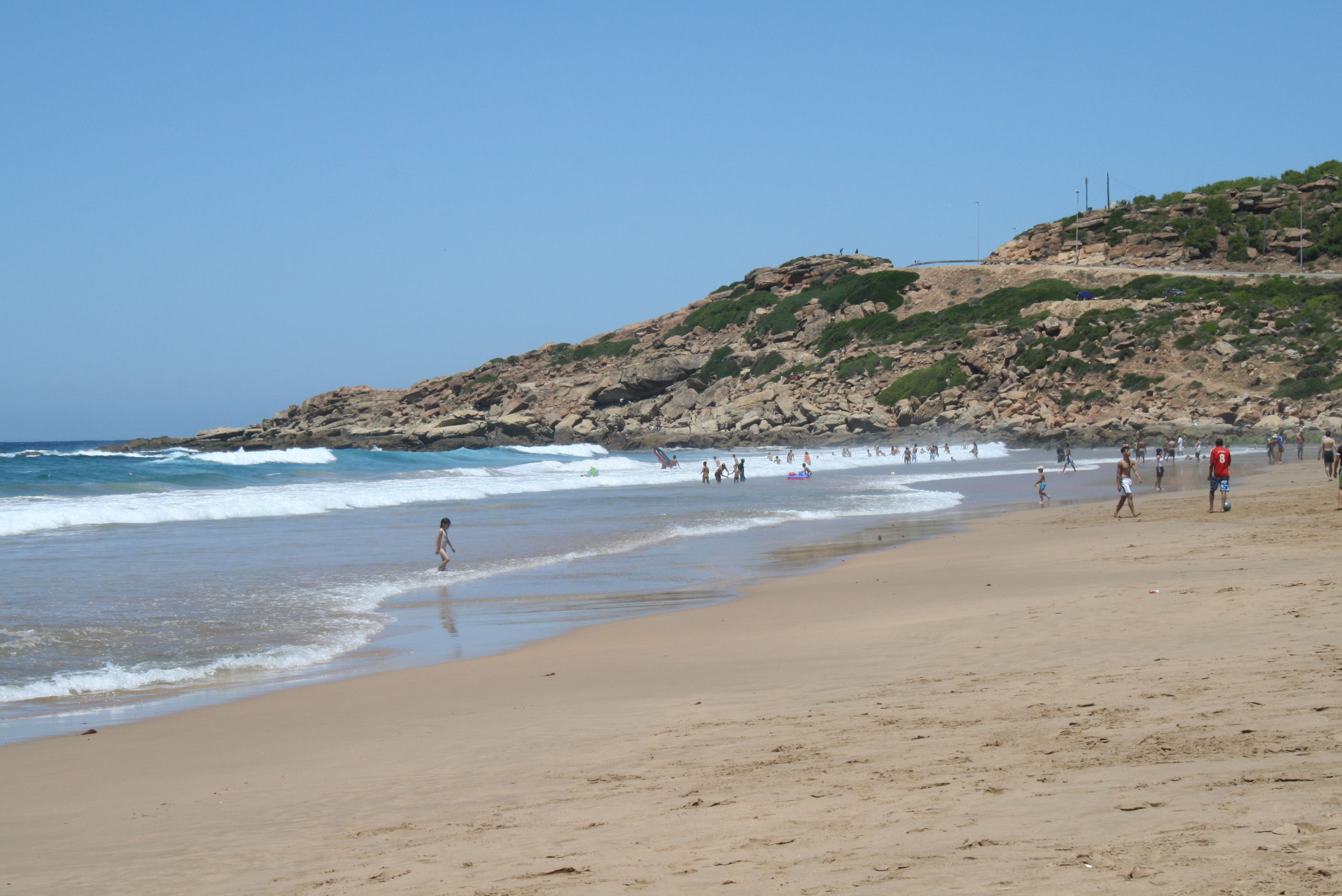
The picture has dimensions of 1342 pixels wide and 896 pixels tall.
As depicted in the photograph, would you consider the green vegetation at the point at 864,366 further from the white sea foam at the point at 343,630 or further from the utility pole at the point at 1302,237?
the white sea foam at the point at 343,630

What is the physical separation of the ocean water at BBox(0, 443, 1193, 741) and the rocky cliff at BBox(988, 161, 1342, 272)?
54.1 meters

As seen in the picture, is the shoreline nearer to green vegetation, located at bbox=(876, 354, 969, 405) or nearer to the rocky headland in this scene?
the rocky headland

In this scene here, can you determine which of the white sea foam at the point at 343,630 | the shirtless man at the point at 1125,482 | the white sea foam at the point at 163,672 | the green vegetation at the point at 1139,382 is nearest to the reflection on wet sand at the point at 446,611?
the white sea foam at the point at 343,630

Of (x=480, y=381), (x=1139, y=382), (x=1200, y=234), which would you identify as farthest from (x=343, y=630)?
(x=480, y=381)

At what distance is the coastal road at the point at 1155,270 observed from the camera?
239ft

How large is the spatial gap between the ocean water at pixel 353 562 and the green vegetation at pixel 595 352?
62.8 meters

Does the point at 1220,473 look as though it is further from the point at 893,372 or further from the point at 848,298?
the point at 848,298

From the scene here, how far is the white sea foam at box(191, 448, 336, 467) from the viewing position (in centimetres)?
6219

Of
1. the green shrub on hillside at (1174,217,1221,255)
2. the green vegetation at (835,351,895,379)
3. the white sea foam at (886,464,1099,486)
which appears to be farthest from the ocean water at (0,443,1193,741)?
the green shrub on hillside at (1174,217,1221,255)

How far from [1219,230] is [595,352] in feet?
193

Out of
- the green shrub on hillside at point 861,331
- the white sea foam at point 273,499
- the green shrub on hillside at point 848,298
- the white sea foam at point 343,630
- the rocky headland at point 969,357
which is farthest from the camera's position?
the green shrub on hillside at point 848,298

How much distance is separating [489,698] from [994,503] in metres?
20.6

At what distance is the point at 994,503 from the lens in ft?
84.4

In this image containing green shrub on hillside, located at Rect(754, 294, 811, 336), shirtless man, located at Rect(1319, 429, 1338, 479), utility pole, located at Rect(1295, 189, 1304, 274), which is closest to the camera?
shirtless man, located at Rect(1319, 429, 1338, 479)
